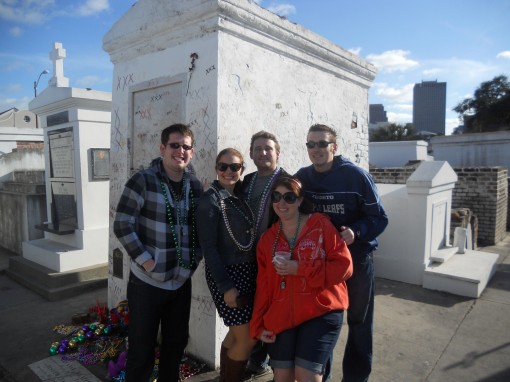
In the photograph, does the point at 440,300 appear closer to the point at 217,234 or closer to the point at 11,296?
the point at 217,234

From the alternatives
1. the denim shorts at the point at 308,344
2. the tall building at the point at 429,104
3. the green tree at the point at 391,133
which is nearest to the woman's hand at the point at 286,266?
the denim shorts at the point at 308,344

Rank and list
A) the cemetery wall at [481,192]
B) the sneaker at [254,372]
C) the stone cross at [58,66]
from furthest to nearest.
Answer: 1. the cemetery wall at [481,192]
2. the stone cross at [58,66]
3. the sneaker at [254,372]

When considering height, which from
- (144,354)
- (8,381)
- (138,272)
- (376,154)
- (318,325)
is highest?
(376,154)

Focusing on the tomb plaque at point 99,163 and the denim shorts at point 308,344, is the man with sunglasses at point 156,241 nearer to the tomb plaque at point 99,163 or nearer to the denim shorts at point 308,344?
the denim shorts at point 308,344

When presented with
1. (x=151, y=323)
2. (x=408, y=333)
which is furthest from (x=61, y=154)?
(x=408, y=333)

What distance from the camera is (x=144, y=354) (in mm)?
2375

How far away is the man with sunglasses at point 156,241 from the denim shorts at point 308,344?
0.76 metres

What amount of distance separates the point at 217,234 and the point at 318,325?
2.67 feet

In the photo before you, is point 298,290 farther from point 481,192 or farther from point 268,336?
point 481,192

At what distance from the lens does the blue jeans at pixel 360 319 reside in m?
2.57

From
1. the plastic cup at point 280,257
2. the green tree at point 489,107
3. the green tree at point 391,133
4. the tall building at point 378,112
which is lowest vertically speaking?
the plastic cup at point 280,257

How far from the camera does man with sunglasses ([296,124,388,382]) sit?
247 cm

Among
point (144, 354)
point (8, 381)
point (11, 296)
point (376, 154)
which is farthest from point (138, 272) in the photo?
point (376, 154)

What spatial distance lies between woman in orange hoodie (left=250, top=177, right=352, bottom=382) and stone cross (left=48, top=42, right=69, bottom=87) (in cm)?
591
